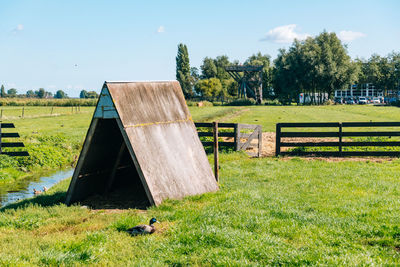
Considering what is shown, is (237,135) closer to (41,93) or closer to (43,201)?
(43,201)

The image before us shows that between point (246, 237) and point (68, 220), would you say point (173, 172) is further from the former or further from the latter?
point (246, 237)

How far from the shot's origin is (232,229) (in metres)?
7.05

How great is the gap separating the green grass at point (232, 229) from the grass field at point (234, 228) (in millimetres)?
18

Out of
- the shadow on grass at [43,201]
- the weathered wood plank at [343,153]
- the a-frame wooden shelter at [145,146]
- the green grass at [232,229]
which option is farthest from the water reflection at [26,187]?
the weathered wood plank at [343,153]

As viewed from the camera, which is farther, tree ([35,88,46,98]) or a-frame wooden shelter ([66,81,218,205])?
tree ([35,88,46,98])

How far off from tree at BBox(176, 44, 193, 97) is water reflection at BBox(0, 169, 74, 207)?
314 feet

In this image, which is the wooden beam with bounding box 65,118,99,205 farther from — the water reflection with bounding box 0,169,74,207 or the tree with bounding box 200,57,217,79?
the tree with bounding box 200,57,217,79

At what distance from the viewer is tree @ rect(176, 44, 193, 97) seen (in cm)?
11188

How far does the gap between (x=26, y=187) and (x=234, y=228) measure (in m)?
9.99

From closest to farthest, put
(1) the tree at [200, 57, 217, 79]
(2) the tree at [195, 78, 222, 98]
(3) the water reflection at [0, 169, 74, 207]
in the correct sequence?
(3) the water reflection at [0, 169, 74, 207]
(2) the tree at [195, 78, 222, 98]
(1) the tree at [200, 57, 217, 79]

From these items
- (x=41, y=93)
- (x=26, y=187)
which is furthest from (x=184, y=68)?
(x=26, y=187)

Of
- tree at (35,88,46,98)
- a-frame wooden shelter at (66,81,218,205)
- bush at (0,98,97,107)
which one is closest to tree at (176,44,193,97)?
bush at (0,98,97,107)

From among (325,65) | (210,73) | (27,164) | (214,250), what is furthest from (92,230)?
(210,73)

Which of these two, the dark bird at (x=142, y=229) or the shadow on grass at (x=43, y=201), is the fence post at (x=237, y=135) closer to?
the shadow on grass at (x=43, y=201)
